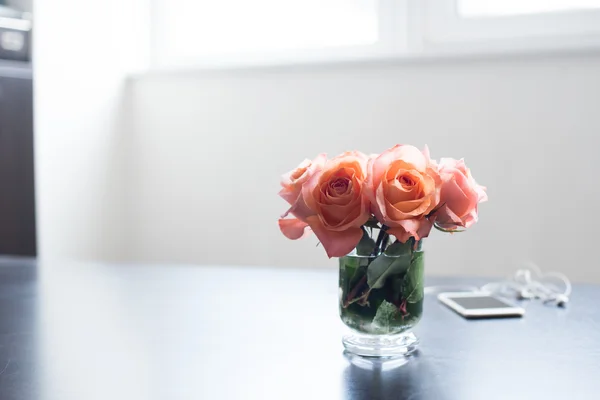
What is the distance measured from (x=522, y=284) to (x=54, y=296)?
0.76 m

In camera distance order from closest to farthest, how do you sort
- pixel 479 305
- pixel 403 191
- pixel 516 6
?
pixel 403 191 < pixel 479 305 < pixel 516 6

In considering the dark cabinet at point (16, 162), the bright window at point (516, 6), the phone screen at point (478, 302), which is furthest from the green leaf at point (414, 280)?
the dark cabinet at point (16, 162)

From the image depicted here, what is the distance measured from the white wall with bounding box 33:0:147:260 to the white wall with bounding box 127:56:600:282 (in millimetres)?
88

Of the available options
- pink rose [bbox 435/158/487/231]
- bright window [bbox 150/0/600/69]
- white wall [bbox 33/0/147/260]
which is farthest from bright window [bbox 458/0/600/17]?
pink rose [bbox 435/158/487/231]

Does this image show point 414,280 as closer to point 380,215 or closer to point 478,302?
point 380,215

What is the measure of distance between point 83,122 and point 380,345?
7.00 ft

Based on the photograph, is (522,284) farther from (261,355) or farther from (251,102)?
(251,102)

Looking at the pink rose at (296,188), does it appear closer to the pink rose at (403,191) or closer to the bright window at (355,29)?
the pink rose at (403,191)

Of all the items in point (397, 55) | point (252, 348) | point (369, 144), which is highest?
point (397, 55)

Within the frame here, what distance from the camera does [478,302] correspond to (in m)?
1.01

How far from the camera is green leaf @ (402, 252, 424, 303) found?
77 cm

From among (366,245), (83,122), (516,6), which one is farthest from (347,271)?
(83,122)

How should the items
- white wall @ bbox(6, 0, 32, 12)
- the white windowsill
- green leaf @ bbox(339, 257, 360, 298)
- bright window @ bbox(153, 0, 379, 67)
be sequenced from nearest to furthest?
green leaf @ bbox(339, 257, 360, 298) < the white windowsill < white wall @ bbox(6, 0, 32, 12) < bright window @ bbox(153, 0, 379, 67)

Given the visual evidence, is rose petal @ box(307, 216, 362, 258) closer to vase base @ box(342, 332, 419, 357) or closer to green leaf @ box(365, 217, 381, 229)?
green leaf @ box(365, 217, 381, 229)
